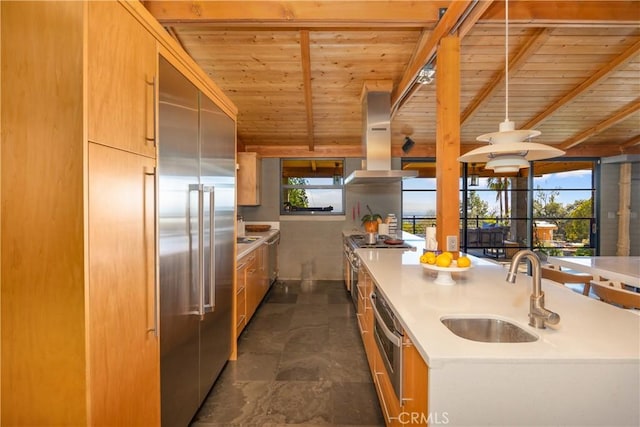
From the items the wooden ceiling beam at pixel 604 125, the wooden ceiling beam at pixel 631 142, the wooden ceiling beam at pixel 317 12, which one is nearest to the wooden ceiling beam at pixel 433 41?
the wooden ceiling beam at pixel 317 12

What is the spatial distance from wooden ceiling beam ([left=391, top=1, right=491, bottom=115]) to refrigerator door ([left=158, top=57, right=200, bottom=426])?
1.81 m

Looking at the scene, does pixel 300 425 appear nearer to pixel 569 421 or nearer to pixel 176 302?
pixel 176 302

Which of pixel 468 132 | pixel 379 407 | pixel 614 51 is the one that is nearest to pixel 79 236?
pixel 379 407

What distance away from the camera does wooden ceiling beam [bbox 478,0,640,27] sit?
8.32 ft

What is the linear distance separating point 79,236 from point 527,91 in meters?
5.06

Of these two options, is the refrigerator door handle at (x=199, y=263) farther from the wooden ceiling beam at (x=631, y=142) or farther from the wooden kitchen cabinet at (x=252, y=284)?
the wooden ceiling beam at (x=631, y=142)

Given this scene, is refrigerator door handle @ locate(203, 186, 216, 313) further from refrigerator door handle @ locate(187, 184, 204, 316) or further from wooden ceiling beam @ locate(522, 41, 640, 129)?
wooden ceiling beam @ locate(522, 41, 640, 129)

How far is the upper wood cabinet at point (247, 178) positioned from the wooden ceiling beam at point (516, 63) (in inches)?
136

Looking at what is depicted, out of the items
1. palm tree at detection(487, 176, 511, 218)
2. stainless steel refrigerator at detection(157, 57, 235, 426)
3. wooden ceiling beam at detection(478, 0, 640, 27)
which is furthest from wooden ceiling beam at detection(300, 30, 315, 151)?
palm tree at detection(487, 176, 511, 218)

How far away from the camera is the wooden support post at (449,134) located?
7.71ft

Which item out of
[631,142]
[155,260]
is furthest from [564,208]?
[155,260]

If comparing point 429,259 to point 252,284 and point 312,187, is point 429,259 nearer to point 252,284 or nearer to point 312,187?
point 252,284

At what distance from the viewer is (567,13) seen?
264cm

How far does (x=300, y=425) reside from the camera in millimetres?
1931
